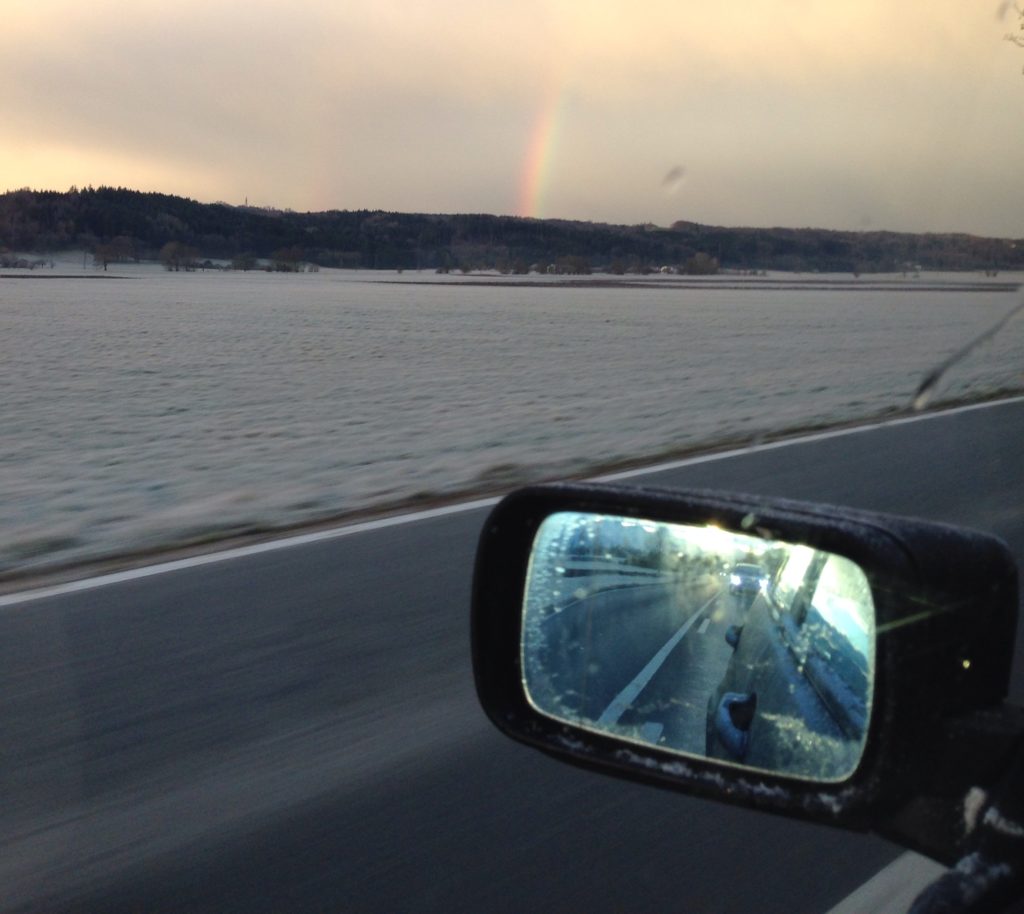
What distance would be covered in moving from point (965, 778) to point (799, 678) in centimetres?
50

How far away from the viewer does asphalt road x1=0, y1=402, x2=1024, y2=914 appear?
2.99 metres

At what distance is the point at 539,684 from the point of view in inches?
86.0

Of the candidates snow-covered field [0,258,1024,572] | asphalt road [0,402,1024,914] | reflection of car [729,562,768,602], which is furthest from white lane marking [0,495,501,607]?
reflection of car [729,562,768,602]

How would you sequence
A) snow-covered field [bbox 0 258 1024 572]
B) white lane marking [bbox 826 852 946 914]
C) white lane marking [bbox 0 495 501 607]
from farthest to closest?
snow-covered field [bbox 0 258 1024 572] < white lane marking [bbox 0 495 501 607] < white lane marking [bbox 826 852 946 914]

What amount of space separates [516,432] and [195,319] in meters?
24.4

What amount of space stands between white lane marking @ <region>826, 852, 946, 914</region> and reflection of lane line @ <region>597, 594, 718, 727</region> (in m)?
1.12

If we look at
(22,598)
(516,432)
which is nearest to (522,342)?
(516,432)

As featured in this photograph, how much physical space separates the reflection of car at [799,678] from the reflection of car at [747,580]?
2 cm

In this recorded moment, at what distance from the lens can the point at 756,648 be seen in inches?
75.4

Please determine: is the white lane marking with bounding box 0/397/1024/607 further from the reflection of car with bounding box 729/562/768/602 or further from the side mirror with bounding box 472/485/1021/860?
the reflection of car with bounding box 729/562/768/602

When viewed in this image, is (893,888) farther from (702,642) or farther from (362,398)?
(362,398)

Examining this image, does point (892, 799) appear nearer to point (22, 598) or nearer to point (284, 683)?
point (284, 683)

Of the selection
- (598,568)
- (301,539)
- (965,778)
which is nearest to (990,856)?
(965,778)

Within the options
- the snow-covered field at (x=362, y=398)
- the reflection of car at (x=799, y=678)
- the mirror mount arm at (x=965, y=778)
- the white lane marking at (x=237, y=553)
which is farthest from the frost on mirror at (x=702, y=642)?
the snow-covered field at (x=362, y=398)
